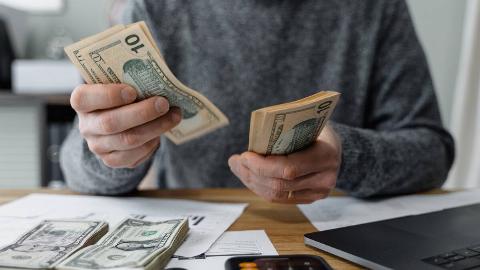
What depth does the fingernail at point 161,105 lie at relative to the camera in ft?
1.99

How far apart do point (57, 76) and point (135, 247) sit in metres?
1.70

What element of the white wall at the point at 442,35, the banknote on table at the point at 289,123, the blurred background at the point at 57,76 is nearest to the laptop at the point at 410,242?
the banknote on table at the point at 289,123

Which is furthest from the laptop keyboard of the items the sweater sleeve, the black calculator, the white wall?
the white wall

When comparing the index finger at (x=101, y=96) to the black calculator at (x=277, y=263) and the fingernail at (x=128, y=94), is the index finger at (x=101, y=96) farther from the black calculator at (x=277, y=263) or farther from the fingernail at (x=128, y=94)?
the black calculator at (x=277, y=263)

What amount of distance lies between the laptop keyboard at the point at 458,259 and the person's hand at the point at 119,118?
369 millimetres

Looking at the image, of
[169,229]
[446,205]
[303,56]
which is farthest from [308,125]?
[303,56]

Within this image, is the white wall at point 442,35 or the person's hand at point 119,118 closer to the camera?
the person's hand at point 119,118

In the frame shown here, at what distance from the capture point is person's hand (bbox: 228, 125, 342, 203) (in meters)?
0.61

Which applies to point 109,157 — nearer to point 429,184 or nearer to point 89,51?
point 89,51

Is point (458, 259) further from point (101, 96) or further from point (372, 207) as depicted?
point (101, 96)

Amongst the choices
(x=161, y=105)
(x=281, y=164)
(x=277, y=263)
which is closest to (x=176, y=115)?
(x=161, y=105)

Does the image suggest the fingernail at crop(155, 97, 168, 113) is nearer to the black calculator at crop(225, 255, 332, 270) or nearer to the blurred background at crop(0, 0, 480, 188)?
the black calculator at crop(225, 255, 332, 270)

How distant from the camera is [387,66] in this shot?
1020 mm

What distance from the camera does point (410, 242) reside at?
0.53m
